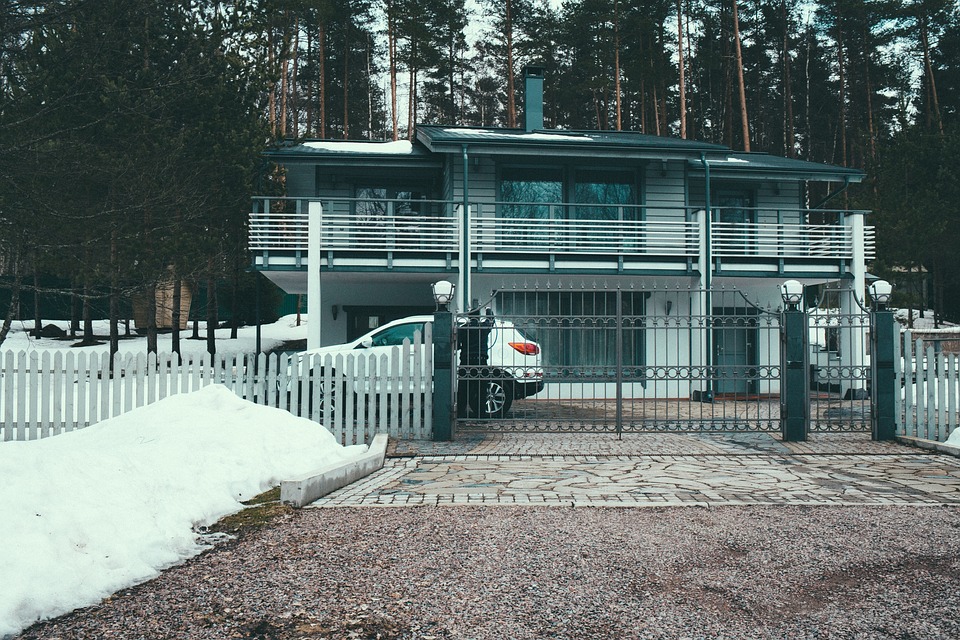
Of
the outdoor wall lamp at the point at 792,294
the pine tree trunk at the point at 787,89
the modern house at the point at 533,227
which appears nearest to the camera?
the outdoor wall lamp at the point at 792,294

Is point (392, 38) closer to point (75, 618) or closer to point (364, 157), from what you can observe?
point (364, 157)

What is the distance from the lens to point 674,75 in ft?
108

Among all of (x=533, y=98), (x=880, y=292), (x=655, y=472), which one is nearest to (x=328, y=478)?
(x=655, y=472)

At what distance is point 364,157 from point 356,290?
11.5 ft

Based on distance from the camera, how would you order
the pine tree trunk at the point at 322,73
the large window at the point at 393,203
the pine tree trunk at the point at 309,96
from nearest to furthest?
the large window at the point at 393,203 < the pine tree trunk at the point at 322,73 < the pine tree trunk at the point at 309,96

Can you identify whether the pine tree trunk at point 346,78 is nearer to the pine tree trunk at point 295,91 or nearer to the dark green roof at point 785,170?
the pine tree trunk at point 295,91

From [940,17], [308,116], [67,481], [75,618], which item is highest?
[940,17]

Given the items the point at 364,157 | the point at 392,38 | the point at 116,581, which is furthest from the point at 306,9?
the point at 116,581

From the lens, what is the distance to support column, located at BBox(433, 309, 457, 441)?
32.6ft

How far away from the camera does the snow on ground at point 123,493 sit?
3717 millimetres

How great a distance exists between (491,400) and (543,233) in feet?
24.3

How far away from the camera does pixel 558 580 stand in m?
4.04

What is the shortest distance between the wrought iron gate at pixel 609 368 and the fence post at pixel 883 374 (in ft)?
4.19

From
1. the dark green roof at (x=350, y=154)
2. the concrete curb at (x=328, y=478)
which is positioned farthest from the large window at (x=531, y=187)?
the concrete curb at (x=328, y=478)
